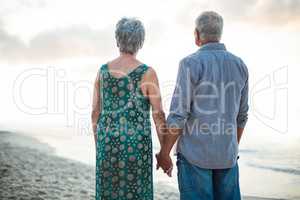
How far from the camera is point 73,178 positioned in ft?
17.4

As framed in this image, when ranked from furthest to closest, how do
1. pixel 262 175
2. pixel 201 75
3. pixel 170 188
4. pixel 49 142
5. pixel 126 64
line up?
1. pixel 49 142
2. pixel 262 175
3. pixel 170 188
4. pixel 126 64
5. pixel 201 75

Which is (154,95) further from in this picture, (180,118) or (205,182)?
(205,182)

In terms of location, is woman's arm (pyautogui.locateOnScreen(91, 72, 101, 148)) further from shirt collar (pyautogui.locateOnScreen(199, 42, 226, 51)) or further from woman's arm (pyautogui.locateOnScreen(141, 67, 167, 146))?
shirt collar (pyautogui.locateOnScreen(199, 42, 226, 51))

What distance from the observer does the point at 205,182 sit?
231 centimetres

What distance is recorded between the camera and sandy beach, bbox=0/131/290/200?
14.6ft

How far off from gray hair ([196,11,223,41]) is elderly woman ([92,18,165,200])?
0.32 m

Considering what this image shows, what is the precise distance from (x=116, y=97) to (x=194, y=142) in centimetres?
49

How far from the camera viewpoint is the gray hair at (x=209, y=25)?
91.0 inches

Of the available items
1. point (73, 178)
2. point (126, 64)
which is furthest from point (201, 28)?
point (73, 178)

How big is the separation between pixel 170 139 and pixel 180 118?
0.44ft

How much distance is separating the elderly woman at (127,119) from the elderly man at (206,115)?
0.13 metres

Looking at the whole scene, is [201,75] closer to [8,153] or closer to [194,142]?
[194,142]

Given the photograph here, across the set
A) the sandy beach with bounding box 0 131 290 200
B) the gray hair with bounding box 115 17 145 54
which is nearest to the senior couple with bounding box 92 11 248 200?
the gray hair with bounding box 115 17 145 54

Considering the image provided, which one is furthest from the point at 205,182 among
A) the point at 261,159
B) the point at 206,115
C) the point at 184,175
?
the point at 261,159
